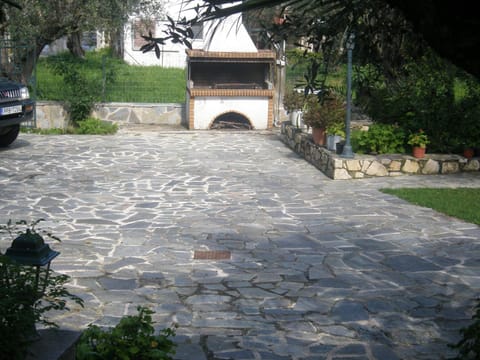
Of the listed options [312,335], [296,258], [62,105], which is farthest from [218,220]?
[62,105]

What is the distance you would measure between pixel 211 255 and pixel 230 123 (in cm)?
1208

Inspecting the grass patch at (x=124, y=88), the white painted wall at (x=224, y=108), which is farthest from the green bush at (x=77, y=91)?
the white painted wall at (x=224, y=108)

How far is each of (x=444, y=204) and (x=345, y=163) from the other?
2.66 m

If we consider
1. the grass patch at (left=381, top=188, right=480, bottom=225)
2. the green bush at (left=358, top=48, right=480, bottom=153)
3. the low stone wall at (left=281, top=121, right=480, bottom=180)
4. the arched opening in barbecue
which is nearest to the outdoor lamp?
the grass patch at (left=381, top=188, right=480, bottom=225)

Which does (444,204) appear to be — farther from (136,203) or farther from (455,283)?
(136,203)

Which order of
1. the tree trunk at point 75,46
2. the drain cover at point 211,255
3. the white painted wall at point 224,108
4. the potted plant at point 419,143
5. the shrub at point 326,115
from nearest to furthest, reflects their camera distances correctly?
the drain cover at point 211,255 < the potted plant at point 419,143 < the shrub at point 326,115 < the white painted wall at point 224,108 < the tree trunk at point 75,46

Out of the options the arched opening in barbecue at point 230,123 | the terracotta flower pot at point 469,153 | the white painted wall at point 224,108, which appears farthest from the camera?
the arched opening in barbecue at point 230,123

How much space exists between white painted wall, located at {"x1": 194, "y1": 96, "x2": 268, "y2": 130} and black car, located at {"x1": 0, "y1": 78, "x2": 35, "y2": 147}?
5114 mm

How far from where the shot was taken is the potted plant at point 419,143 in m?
13.4

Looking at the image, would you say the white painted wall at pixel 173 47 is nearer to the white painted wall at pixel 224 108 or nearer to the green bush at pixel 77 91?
the white painted wall at pixel 224 108

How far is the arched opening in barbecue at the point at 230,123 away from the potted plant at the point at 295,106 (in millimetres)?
2004

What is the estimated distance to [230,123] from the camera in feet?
65.5

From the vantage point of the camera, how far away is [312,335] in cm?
585

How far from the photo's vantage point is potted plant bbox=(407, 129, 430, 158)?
527 inches
